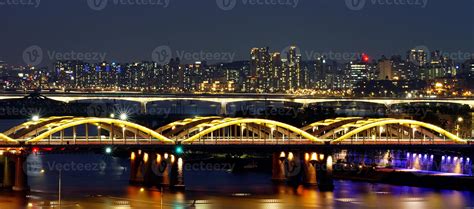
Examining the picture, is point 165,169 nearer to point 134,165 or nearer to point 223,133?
point 134,165

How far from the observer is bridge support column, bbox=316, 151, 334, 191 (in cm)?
7481

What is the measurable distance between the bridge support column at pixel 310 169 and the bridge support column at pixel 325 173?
1.59ft

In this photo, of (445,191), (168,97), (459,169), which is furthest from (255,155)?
(168,97)

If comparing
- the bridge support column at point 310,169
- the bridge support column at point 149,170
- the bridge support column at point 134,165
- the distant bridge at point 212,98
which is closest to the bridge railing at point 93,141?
the bridge support column at point 149,170

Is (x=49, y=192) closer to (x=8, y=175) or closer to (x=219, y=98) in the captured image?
(x=8, y=175)

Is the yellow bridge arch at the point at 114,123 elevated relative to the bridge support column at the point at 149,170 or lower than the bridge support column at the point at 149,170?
elevated

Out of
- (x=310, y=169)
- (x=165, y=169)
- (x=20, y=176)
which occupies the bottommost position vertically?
(x=20, y=176)

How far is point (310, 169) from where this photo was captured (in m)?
77.2

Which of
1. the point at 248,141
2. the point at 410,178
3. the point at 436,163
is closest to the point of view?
the point at 248,141

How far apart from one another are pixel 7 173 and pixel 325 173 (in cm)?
2065

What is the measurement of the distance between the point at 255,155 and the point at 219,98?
279ft

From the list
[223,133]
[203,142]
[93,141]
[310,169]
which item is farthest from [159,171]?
[310,169]

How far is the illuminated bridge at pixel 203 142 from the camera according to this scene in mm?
70875

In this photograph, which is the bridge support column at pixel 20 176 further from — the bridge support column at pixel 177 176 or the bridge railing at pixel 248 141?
the bridge railing at pixel 248 141
